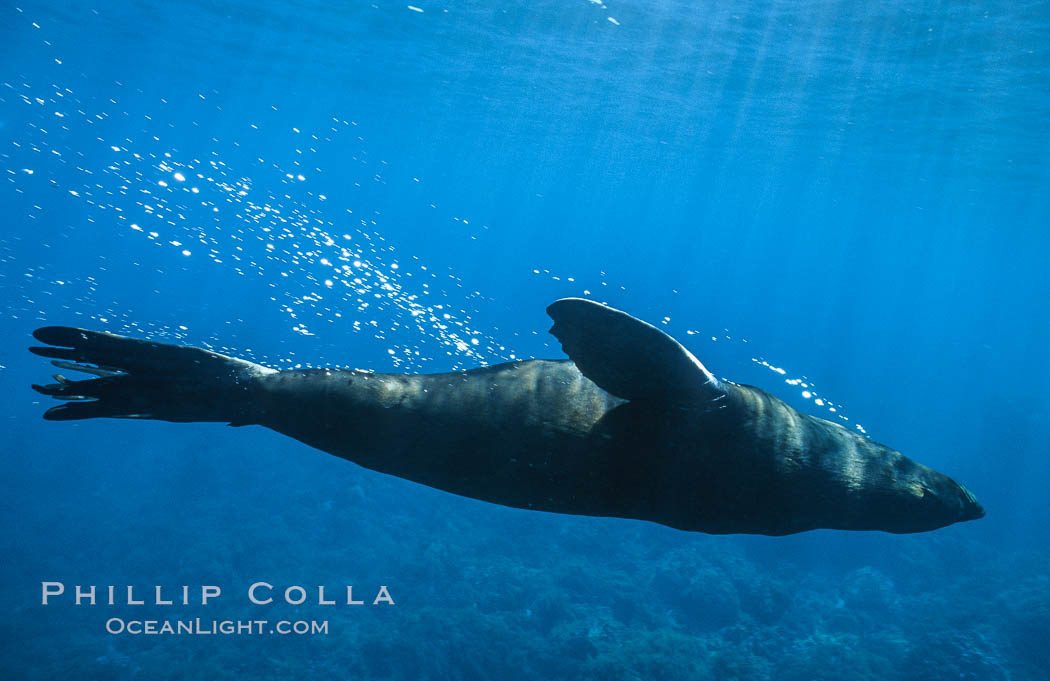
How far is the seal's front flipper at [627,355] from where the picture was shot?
2.29 metres

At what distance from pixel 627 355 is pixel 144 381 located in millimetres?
2290

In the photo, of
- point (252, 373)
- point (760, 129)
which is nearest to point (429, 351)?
point (760, 129)

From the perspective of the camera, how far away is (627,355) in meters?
2.36

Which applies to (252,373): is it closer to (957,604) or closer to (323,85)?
(957,604)

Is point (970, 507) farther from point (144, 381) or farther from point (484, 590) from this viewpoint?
Answer: point (484, 590)

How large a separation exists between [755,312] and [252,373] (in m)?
109

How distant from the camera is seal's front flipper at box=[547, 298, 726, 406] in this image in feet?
7.50

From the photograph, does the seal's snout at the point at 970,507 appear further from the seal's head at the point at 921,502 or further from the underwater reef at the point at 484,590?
the underwater reef at the point at 484,590

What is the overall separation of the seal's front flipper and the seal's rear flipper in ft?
5.52

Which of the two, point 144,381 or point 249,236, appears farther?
point 249,236

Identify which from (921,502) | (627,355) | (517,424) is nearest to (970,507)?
(921,502)

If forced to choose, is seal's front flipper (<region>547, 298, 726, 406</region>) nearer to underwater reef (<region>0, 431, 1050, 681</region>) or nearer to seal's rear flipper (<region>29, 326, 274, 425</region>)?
seal's rear flipper (<region>29, 326, 274, 425</region>)

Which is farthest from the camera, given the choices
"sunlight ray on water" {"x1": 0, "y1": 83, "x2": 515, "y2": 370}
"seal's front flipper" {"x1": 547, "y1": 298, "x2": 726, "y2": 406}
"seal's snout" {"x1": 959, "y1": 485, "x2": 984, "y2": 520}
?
"sunlight ray on water" {"x1": 0, "y1": 83, "x2": 515, "y2": 370}

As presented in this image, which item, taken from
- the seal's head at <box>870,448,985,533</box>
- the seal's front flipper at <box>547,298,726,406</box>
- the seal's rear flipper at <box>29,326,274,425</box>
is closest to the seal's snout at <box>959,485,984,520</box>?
the seal's head at <box>870,448,985,533</box>
